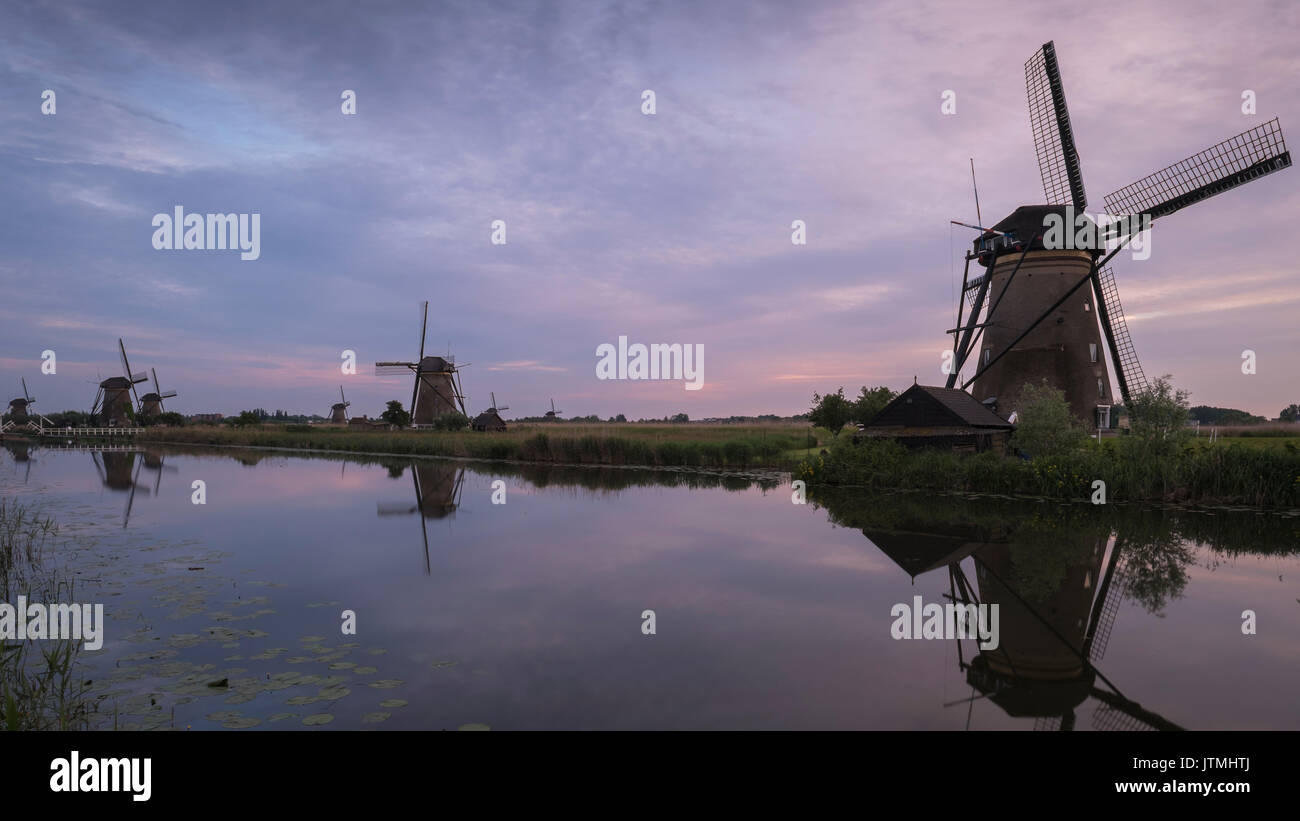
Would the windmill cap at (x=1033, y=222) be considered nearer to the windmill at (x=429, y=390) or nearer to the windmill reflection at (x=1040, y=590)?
the windmill reflection at (x=1040, y=590)

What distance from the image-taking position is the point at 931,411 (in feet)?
62.7

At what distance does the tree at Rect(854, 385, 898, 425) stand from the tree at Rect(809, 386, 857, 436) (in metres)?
0.53

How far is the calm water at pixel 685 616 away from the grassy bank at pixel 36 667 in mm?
247

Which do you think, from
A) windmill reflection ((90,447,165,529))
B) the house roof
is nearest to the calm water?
windmill reflection ((90,447,165,529))

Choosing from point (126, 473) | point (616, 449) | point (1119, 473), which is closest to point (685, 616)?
point (1119, 473)

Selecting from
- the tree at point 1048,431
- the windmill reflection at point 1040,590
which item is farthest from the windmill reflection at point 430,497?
the tree at point 1048,431

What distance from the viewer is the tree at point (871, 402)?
34.2m

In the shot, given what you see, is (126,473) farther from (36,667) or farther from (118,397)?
(118,397)

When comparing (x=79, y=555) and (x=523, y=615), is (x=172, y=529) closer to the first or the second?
(x=79, y=555)

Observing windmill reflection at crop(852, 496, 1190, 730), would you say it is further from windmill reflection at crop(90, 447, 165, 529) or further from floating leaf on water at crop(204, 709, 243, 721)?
windmill reflection at crop(90, 447, 165, 529)

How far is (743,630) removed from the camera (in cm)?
664

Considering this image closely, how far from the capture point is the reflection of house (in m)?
18.8

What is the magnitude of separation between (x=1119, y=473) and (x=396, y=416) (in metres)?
53.9
